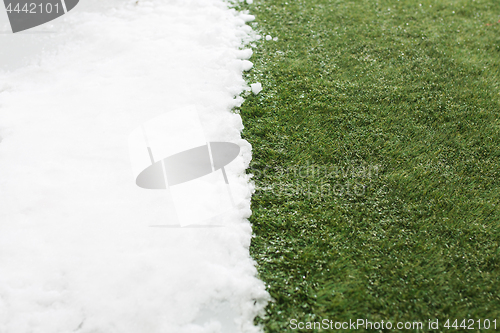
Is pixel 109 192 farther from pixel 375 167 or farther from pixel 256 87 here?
pixel 375 167

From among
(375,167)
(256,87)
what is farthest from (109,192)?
(375,167)

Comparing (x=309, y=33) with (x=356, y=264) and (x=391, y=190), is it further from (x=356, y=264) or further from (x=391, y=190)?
(x=356, y=264)

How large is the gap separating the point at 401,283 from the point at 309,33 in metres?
2.58

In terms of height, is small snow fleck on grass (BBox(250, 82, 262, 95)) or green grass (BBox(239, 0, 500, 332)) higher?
small snow fleck on grass (BBox(250, 82, 262, 95))

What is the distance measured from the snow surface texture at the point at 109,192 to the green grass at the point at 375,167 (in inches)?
8.7

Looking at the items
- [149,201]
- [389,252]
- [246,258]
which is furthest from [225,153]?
[389,252]

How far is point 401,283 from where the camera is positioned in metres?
1.66

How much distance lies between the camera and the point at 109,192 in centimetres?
197

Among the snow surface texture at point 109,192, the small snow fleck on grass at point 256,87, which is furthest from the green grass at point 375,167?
the snow surface texture at point 109,192

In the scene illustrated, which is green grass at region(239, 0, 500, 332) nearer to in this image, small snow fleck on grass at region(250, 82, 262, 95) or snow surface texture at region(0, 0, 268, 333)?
small snow fleck on grass at region(250, 82, 262, 95)

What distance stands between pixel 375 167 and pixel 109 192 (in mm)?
1768

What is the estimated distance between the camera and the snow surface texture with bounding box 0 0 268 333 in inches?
61.7

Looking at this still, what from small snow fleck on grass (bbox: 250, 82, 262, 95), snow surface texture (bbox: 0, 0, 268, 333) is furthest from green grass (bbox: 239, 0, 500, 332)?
snow surface texture (bbox: 0, 0, 268, 333)

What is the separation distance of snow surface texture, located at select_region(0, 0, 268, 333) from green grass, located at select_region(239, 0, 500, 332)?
220 millimetres
